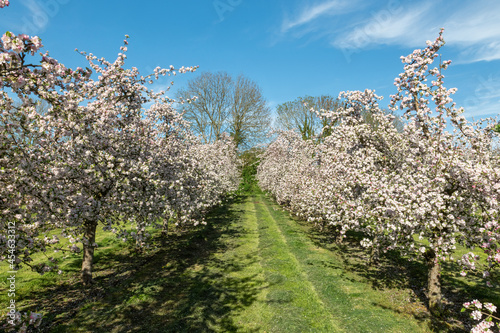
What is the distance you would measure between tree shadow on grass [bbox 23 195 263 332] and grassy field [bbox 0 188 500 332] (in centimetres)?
4

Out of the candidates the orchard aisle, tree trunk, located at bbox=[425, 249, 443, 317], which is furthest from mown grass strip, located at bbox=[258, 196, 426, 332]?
tree trunk, located at bbox=[425, 249, 443, 317]

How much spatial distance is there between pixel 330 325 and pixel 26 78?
11230 millimetres

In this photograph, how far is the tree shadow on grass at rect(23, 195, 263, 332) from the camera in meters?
9.55

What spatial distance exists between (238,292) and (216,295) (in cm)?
99

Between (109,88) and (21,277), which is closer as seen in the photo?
(109,88)

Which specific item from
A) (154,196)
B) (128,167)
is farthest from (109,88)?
(154,196)

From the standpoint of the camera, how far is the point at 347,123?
52.2ft

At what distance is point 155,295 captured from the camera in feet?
38.2

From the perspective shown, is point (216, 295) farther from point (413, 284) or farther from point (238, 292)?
point (413, 284)

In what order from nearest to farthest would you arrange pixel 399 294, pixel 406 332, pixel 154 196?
pixel 406 332, pixel 399 294, pixel 154 196

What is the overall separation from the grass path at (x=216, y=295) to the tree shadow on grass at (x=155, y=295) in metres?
0.04

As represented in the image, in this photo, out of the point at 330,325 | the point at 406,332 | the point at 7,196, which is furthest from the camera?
the point at 330,325

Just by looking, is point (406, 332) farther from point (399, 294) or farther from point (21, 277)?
point (21, 277)

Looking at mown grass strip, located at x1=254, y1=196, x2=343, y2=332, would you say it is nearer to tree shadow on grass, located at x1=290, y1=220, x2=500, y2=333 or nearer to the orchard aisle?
the orchard aisle
